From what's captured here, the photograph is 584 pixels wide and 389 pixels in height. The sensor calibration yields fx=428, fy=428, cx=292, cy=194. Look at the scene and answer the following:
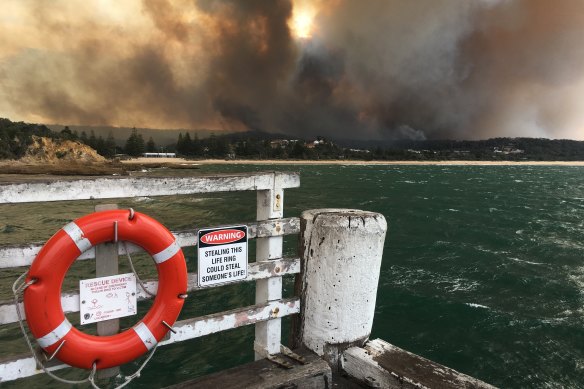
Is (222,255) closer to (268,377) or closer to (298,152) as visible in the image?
(268,377)

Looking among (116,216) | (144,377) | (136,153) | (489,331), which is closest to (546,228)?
(489,331)

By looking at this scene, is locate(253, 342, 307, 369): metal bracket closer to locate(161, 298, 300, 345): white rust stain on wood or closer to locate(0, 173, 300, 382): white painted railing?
locate(0, 173, 300, 382): white painted railing

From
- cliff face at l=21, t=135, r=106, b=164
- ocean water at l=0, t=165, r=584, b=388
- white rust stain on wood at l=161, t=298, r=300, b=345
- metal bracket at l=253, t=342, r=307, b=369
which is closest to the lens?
white rust stain on wood at l=161, t=298, r=300, b=345

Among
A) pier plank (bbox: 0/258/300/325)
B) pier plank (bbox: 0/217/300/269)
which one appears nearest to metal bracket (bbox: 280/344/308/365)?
pier plank (bbox: 0/258/300/325)

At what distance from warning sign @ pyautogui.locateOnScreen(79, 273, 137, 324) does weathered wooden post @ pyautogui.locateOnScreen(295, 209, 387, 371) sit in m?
1.42

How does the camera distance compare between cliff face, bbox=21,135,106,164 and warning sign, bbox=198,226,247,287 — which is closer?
warning sign, bbox=198,226,247,287

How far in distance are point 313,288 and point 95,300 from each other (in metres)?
1.69

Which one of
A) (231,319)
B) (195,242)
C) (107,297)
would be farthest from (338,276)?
(107,297)

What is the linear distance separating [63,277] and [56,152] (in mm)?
124967

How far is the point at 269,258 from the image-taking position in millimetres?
3482

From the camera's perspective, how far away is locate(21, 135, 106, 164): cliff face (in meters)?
105

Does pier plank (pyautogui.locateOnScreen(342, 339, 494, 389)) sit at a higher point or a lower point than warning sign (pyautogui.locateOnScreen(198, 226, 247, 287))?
Result: lower

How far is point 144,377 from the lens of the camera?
21.0 feet

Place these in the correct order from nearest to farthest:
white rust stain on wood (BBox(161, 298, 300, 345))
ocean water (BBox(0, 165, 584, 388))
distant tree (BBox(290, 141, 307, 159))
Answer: white rust stain on wood (BBox(161, 298, 300, 345)) → ocean water (BBox(0, 165, 584, 388)) → distant tree (BBox(290, 141, 307, 159))
